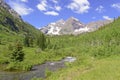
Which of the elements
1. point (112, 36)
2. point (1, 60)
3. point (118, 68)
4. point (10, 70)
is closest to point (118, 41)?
point (112, 36)

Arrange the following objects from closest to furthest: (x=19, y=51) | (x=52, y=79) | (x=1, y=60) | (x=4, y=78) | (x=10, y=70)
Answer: (x=52, y=79) → (x=4, y=78) → (x=10, y=70) → (x=19, y=51) → (x=1, y=60)

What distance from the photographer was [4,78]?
209 ft

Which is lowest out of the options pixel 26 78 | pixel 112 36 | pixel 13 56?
pixel 26 78

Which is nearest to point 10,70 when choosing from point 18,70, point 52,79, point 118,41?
point 18,70

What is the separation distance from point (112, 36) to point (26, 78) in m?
131

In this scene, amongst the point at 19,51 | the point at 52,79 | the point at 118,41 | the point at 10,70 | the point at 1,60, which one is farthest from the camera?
the point at 118,41

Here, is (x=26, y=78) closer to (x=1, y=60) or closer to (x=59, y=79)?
(x=59, y=79)

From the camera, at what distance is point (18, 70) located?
8275 cm

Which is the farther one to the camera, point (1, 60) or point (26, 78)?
point (1, 60)

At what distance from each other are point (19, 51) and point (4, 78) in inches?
1094

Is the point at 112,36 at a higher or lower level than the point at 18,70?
higher

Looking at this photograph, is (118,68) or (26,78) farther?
(26,78)

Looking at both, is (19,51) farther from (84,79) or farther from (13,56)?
(84,79)

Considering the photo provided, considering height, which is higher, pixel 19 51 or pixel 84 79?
pixel 19 51
